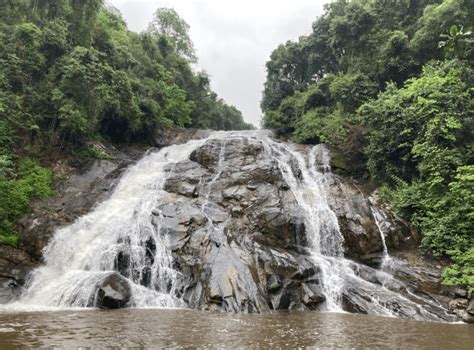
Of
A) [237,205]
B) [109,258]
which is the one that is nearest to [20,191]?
[109,258]

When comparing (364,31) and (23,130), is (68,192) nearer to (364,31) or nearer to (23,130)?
(23,130)

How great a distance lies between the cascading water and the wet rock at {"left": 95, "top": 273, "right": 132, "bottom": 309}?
0.20 m

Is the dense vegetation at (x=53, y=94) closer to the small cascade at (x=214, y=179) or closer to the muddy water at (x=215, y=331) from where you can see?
the small cascade at (x=214, y=179)

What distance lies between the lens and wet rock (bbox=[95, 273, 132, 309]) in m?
10.2

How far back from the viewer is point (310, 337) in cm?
729

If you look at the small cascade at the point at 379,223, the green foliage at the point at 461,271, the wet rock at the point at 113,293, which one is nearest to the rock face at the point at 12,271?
the wet rock at the point at 113,293

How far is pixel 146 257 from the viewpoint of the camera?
1255cm

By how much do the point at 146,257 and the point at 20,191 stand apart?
730 cm

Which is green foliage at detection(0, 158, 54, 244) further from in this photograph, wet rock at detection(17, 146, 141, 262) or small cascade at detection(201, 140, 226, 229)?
small cascade at detection(201, 140, 226, 229)

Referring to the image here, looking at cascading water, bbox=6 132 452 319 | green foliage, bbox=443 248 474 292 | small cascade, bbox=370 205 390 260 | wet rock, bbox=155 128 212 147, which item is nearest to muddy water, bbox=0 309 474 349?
cascading water, bbox=6 132 452 319

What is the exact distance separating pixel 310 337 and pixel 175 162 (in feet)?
49.0

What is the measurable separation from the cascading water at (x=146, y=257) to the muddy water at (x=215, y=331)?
1407 mm

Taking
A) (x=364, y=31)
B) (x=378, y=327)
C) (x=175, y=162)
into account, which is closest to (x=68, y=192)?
(x=175, y=162)

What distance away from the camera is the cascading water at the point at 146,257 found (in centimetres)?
1108
